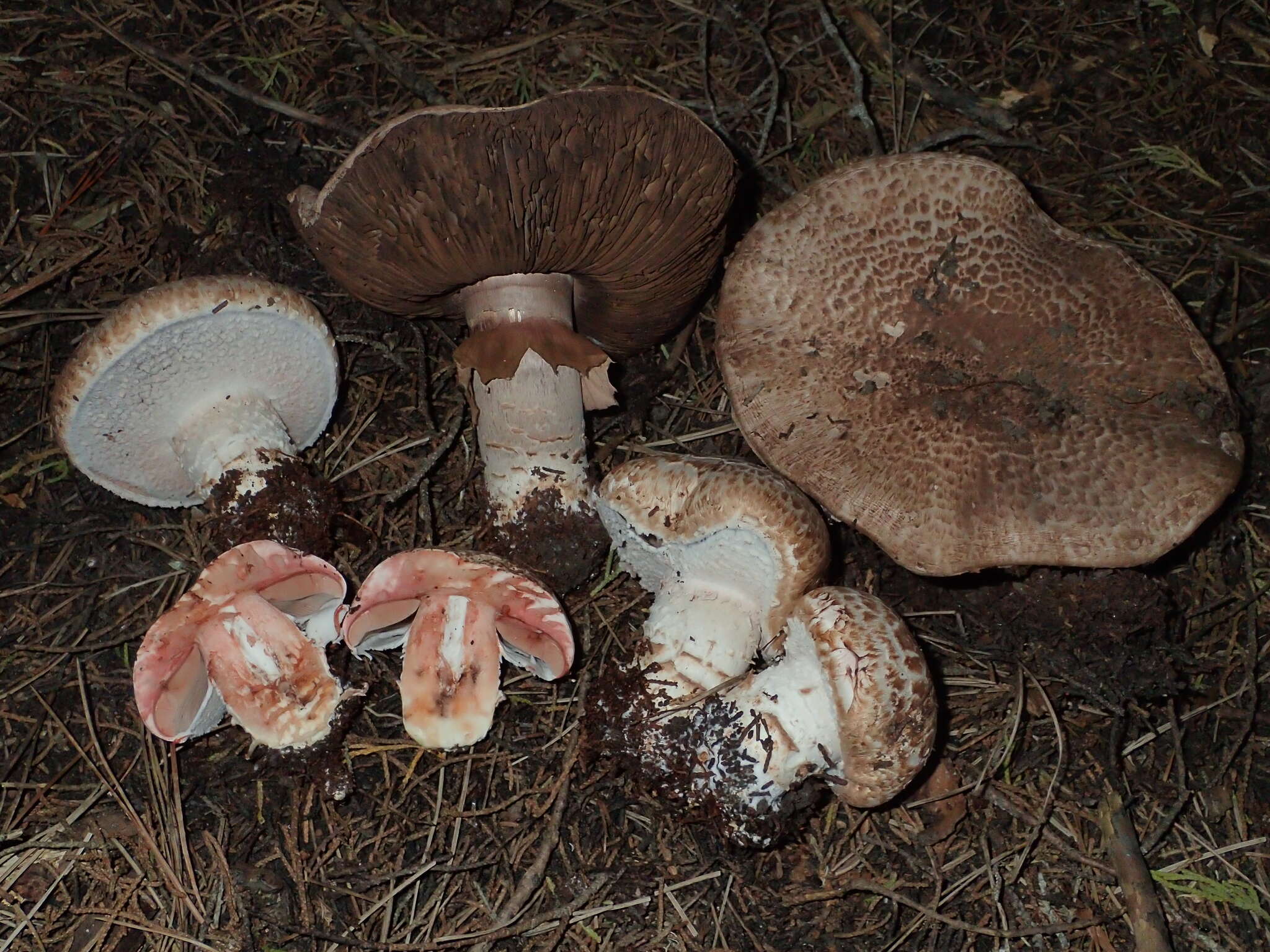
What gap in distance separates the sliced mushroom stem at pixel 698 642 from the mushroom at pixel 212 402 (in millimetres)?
1246

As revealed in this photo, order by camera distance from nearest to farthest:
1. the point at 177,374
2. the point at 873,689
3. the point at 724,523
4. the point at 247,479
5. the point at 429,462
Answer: the point at 873,689 → the point at 724,523 → the point at 177,374 → the point at 247,479 → the point at 429,462

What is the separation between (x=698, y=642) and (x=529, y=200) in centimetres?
147

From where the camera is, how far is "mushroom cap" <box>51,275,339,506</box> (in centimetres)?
289

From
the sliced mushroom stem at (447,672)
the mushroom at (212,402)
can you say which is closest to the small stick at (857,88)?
the mushroom at (212,402)

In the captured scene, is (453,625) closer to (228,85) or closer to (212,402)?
(212,402)

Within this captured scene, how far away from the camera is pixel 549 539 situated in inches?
136

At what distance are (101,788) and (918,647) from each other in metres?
2.71

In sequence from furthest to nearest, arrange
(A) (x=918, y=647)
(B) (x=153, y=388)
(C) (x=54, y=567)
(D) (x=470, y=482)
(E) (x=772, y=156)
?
1. (E) (x=772, y=156)
2. (D) (x=470, y=482)
3. (C) (x=54, y=567)
4. (B) (x=153, y=388)
5. (A) (x=918, y=647)

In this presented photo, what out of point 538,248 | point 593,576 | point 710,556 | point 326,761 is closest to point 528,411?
point 538,248

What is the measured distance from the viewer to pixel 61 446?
3268 mm

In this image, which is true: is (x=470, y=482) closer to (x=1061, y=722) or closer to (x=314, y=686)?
(x=314, y=686)

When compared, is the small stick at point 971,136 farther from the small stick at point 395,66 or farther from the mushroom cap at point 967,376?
the small stick at point 395,66

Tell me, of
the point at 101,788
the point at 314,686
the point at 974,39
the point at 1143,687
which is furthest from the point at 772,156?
the point at 101,788

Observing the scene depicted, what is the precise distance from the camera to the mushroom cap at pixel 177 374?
289 cm
